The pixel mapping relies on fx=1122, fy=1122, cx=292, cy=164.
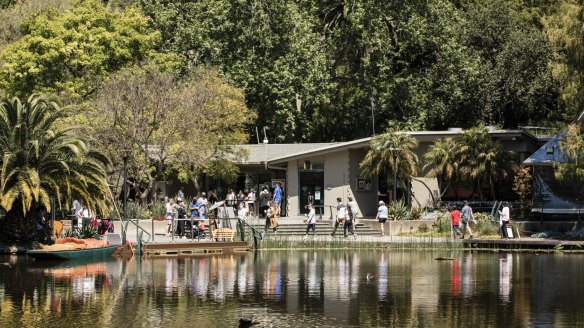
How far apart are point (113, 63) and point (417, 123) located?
60.8 feet

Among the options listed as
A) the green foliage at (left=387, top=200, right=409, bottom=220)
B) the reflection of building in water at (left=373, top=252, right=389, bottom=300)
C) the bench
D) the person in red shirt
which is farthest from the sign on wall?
the reflection of building in water at (left=373, top=252, right=389, bottom=300)

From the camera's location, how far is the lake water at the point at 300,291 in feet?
89.2

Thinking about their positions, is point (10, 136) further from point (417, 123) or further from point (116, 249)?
point (417, 123)

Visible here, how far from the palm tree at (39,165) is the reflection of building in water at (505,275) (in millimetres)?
15827

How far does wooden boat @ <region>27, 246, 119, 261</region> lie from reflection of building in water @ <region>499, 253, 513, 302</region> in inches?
583

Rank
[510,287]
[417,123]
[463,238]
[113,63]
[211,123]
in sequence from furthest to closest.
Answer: [417,123] < [113,63] < [211,123] < [463,238] < [510,287]

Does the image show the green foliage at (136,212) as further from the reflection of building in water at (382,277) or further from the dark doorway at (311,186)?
the reflection of building in water at (382,277)

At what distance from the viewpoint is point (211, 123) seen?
191 ft

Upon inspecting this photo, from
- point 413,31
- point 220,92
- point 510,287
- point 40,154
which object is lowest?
point 510,287

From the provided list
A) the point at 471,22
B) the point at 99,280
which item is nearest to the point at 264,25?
the point at 471,22

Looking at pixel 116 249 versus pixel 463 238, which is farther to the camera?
pixel 463 238

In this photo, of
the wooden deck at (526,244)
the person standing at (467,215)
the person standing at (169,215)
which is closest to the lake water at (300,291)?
the wooden deck at (526,244)

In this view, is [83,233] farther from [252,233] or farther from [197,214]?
[252,233]

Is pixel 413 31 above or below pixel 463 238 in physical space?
above
